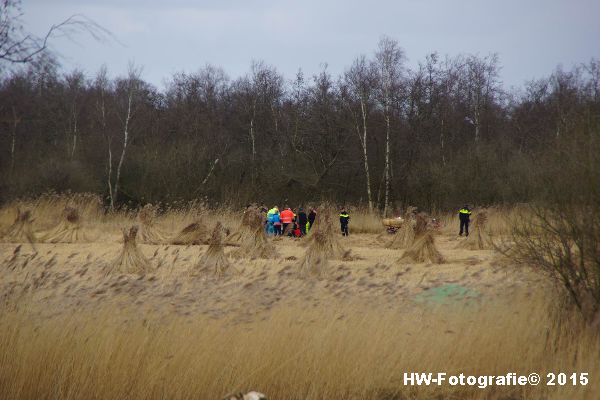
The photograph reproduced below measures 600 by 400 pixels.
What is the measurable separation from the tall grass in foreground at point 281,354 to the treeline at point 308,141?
2306 centimetres

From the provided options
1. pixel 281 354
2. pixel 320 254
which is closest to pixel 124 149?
pixel 320 254

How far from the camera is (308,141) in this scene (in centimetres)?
4025

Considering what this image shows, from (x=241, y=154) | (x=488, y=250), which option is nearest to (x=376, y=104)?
(x=241, y=154)

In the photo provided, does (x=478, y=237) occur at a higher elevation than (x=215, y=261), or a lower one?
higher

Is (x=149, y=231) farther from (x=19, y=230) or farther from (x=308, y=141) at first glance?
(x=308, y=141)

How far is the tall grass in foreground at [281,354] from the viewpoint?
6379mm

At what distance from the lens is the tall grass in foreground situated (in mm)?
6379

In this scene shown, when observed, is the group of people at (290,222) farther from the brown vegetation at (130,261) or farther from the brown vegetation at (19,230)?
the brown vegetation at (130,261)

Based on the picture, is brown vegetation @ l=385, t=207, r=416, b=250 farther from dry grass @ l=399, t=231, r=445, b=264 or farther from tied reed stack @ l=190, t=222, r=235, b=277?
tied reed stack @ l=190, t=222, r=235, b=277

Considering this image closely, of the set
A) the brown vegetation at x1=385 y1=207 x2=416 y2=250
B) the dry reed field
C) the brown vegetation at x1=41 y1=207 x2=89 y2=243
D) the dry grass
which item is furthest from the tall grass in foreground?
the brown vegetation at x1=41 y1=207 x2=89 y2=243

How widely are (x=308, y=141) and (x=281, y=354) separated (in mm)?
33795

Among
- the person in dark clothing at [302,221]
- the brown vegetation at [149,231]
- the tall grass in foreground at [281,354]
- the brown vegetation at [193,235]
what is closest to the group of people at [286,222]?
the person in dark clothing at [302,221]

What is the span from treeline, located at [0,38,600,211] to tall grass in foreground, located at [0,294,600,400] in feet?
75.7

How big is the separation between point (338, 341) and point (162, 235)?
50.2ft
